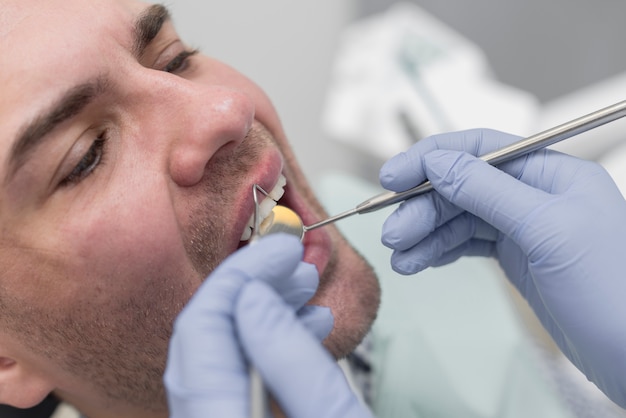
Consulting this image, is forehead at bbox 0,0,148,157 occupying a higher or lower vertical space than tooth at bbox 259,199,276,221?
higher

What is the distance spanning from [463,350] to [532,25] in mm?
1524

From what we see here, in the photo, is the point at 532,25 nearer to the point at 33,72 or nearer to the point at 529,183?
the point at 529,183

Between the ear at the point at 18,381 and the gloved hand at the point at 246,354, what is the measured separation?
0.38 m

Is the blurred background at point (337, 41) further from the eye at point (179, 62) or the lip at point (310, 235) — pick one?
the lip at point (310, 235)

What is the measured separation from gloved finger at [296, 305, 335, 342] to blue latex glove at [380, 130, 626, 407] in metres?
0.19

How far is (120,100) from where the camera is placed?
0.93 metres

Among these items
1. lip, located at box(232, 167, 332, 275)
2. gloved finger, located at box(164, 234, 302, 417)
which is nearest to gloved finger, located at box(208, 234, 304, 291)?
gloved finger, located at box(164, 234, 302, 417)

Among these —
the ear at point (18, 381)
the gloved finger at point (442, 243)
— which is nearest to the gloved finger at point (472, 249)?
the gloved finger at point (442, 243)

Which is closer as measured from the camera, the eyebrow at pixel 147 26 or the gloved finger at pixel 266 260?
the gloved finger at pixel 266 260

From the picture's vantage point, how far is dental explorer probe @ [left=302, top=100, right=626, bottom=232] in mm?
859

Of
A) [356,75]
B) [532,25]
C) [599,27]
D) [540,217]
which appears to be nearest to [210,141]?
[540,217]

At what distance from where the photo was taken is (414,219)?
99 cm

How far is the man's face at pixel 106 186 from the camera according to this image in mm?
867

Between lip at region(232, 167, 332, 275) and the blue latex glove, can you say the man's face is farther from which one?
the blue latex glove
